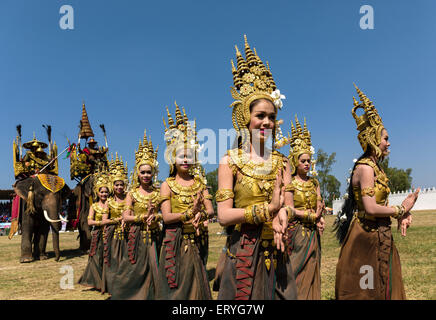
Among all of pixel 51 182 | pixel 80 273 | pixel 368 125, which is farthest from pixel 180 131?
pixel 51 182

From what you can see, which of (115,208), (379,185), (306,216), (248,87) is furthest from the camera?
(115,208)

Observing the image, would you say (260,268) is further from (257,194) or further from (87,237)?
(87,237)

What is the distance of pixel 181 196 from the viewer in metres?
5.09

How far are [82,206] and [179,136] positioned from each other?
1084 cm

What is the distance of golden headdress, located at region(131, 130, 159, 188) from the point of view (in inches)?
263

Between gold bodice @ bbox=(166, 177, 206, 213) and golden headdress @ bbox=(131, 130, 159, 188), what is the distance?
1607 millimetres

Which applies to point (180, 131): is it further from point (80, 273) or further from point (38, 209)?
point (38, 209)

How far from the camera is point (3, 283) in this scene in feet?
30.3

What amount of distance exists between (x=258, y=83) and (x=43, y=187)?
495 inches

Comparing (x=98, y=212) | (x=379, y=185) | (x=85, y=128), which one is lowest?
(x=98, y=212)

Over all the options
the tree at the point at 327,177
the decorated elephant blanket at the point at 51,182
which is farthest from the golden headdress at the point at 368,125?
the tree at the point at 327,177

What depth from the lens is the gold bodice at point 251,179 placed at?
10.7ft

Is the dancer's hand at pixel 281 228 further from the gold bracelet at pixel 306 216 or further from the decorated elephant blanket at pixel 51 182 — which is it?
the decorated elephant blanket at pixel 51 182

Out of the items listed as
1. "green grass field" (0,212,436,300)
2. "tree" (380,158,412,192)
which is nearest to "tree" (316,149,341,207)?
"tree" (380,158,412,192)
